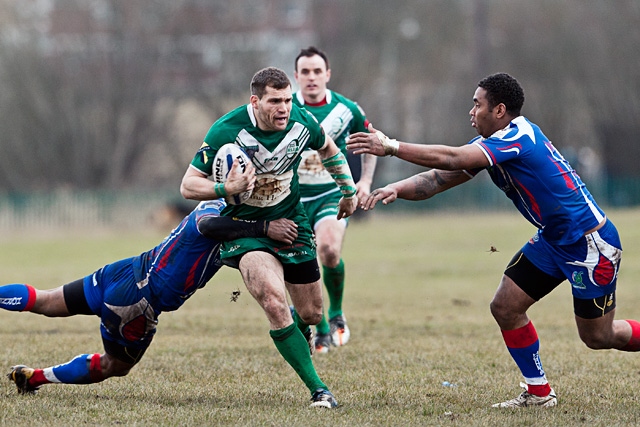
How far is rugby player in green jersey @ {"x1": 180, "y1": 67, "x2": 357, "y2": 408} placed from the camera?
5918mm

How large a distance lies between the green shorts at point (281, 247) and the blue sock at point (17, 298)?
4.38 ft

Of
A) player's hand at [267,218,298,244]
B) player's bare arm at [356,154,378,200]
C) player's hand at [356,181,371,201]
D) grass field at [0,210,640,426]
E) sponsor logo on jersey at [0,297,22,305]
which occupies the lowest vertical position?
grass field at [0,210,640,426]

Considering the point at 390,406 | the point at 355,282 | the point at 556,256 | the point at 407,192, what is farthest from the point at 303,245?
the point at 355,282

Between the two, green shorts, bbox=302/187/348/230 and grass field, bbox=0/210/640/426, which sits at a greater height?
green shorts, bbox=302/187/348/230

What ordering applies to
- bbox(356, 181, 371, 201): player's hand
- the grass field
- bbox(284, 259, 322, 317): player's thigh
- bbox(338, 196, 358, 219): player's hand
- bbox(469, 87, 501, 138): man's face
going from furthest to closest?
bbox(356, 181, 371, 201): player's hand
bbox(338, 196, 358, 219): player's hand
bbox(284, 259, 322, 317): player's thigh
bbox(469, 87, 501, 138): man's face
the grass field

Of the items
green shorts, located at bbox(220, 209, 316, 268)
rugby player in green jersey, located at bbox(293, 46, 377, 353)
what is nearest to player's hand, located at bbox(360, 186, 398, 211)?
green shorts, located at bbox(220, 209, 316, 268)

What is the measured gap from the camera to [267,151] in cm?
623

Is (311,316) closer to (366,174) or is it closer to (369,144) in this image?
(369,144)

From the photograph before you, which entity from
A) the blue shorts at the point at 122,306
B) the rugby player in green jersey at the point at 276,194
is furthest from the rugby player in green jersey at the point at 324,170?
the blue shorts at the point at 122,306

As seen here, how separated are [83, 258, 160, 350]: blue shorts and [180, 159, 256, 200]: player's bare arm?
0.79 m

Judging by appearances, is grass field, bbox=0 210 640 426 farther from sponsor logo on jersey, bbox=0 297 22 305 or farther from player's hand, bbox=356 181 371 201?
player's hand, bbox=356 181 371 201

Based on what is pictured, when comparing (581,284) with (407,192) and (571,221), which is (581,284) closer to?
(571,221)

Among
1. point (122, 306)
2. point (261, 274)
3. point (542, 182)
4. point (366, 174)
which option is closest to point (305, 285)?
point (261, 274)

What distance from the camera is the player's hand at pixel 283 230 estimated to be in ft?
20.3
